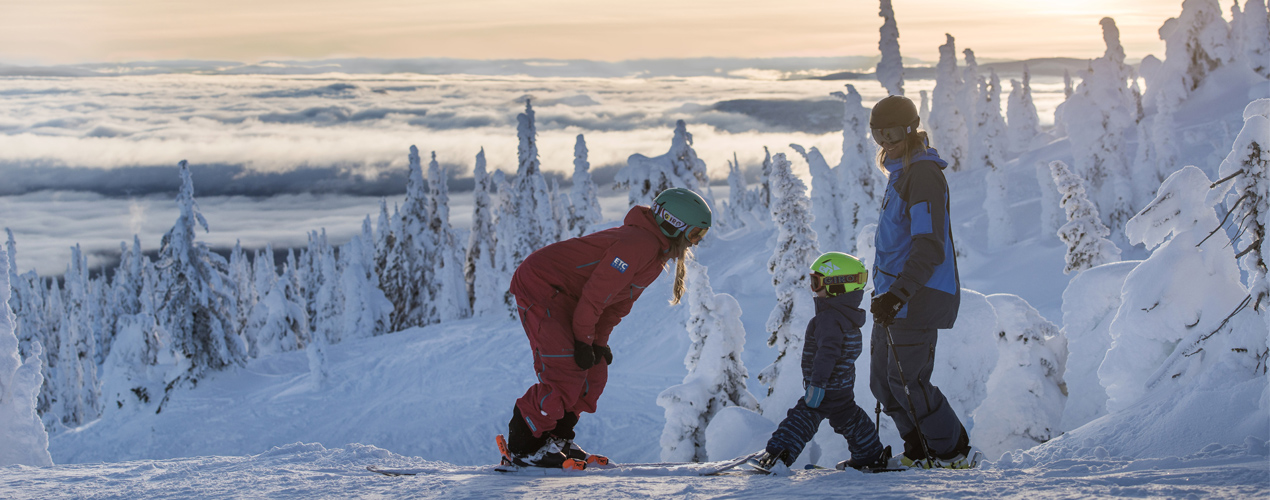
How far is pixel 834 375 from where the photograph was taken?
5.17 metres

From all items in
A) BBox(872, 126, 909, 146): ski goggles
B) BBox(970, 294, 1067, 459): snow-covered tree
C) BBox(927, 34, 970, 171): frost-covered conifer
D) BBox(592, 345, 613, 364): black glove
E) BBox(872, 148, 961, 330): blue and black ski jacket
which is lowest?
BBox(970, 294, 1067, 459): snow-covered tree

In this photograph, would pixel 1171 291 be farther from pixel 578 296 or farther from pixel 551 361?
pixel 551 361

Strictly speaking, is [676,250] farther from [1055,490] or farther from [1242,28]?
[1242,28]

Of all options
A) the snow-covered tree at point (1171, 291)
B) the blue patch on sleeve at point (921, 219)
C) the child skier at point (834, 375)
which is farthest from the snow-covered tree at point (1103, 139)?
the blue patch on sleeve at point (921, 219)

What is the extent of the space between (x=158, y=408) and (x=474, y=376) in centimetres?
1131

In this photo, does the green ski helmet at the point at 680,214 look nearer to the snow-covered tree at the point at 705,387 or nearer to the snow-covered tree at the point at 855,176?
the snow-covered tree at the point at 705,387

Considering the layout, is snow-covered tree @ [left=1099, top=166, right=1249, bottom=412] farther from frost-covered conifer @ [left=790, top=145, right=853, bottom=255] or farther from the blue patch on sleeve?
frost-covered conifer @ [left=790, top=145, right=853, bottom=255]

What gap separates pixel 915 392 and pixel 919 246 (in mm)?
974

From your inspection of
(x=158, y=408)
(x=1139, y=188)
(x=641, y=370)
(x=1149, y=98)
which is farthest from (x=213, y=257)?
(x=1149, y=98)

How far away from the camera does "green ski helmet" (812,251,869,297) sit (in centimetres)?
509

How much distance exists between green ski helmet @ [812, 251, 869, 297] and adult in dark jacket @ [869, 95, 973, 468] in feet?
0.52

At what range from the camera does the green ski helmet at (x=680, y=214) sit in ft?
16.6

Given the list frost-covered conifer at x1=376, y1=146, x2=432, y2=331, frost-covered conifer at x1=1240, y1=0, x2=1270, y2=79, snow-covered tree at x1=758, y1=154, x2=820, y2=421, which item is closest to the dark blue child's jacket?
snow-covered tree at x1=758, y1=154, x2=820, y2=421

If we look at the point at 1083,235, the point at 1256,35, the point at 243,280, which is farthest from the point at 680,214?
the point at 243,280
